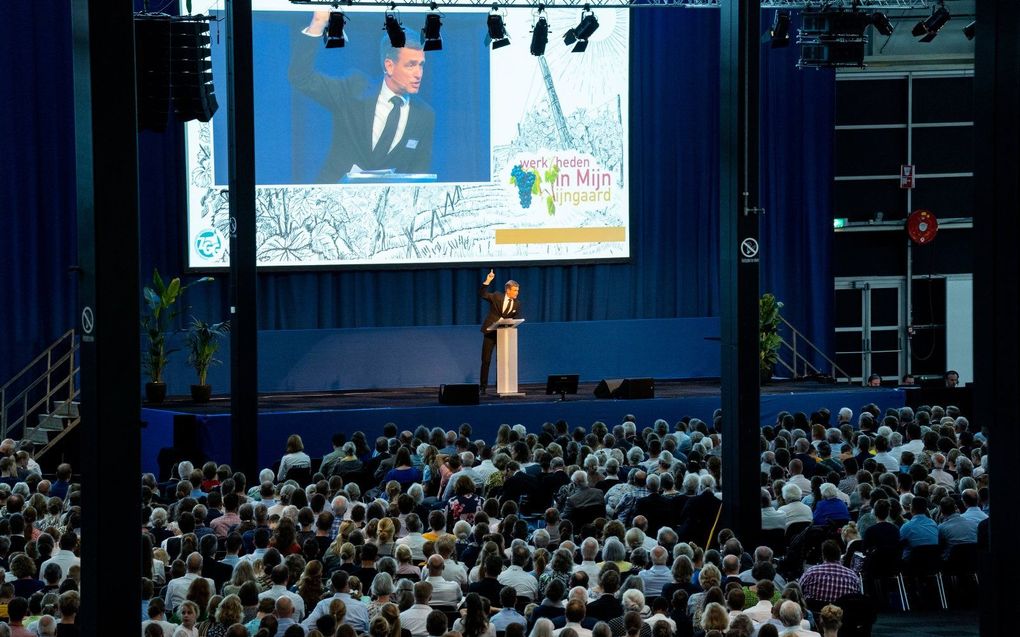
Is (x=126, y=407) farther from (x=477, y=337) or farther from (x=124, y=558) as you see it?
(x=477, y=337)

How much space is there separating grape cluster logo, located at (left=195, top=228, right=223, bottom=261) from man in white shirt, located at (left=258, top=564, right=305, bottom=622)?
11196 mm

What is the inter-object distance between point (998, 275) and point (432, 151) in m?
16.7

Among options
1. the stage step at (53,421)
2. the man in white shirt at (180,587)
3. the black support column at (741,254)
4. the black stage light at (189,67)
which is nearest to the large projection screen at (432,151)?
the stage step at (53,421)

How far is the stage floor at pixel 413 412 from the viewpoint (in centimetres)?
1549

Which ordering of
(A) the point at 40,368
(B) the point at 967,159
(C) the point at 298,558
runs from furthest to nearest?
(B) the point at 967,159, (A) the point at 40,368, (C) the point at 298,558

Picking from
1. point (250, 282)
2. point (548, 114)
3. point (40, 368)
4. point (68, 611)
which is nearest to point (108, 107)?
point (68, 611)

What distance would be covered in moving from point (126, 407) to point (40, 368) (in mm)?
12194

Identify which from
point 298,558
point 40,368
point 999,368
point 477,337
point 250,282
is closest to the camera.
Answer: point 999,368

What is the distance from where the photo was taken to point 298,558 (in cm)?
813

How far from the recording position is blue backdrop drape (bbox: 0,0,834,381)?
18016mm

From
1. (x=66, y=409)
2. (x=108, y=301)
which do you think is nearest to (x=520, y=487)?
(x=108, y=301)

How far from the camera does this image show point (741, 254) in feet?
34.6

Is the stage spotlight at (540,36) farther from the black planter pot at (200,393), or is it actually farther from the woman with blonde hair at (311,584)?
the woman with blonde hair at (311,584)

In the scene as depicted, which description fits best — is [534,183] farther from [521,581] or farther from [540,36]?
[521,581]
